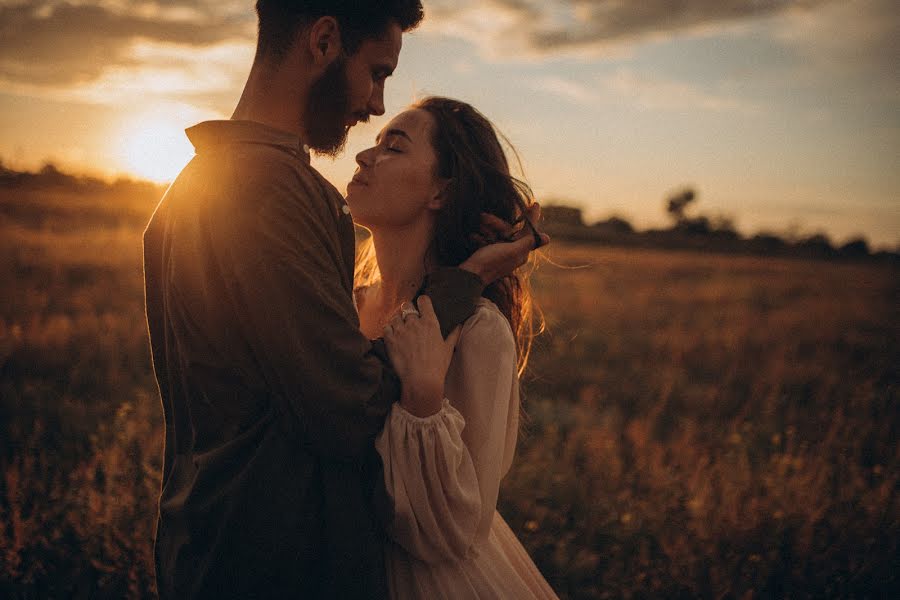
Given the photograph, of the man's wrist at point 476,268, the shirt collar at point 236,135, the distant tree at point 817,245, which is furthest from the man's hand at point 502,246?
the distant tree at point 817,245

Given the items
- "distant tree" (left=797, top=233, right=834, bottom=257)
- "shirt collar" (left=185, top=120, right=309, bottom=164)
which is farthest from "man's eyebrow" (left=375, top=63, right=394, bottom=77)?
"distant tree" (left=797, top=233, right=834, bottom=257)

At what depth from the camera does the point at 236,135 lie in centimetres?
167

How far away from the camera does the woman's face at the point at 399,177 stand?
2453mm

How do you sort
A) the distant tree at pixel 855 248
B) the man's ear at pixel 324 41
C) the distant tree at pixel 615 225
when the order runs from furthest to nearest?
the distant tree at pixel 615 225 → the distant tree at pixel 855 248 → the man's ear at pixel 324 41

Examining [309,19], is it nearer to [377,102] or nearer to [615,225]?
[377,102]

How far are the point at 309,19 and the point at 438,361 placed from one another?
42.7 inches

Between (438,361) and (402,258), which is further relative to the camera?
(402,258)

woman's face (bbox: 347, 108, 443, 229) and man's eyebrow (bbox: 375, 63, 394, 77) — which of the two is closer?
man's eyebrow (bbox: 375, 63, 394, 77)

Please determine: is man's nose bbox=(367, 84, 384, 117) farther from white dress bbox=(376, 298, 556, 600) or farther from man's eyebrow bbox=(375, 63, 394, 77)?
white dress bbox=(376, 298, 556, 600)

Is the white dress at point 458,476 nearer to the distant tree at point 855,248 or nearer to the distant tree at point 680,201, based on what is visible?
the distant tree at point 855,248

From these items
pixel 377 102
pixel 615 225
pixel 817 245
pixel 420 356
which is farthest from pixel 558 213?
pixel 817 245

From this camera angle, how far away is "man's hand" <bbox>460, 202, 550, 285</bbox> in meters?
2.18

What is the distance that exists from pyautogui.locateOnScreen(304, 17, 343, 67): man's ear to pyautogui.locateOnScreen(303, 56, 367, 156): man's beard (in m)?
0.03

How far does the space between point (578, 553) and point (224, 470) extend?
8.79 feet
